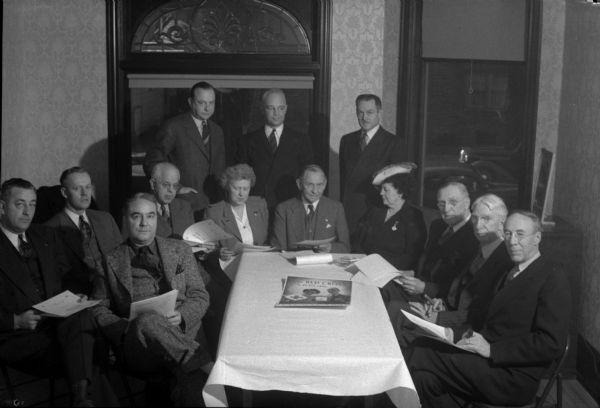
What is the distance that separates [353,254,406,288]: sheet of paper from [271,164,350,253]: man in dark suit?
2.60ft

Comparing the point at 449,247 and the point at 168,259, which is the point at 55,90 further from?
the point at 449,247

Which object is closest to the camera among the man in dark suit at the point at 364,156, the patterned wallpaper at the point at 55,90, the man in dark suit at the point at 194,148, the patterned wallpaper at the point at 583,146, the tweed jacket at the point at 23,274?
the tweed jacket at the point at 23,274

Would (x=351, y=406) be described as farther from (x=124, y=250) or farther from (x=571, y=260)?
(x=571, y=260)

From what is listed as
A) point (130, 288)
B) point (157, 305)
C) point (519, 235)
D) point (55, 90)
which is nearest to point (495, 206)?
point (519, 235)

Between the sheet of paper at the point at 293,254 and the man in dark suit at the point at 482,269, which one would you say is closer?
the man in dark suit at the point at 482,269

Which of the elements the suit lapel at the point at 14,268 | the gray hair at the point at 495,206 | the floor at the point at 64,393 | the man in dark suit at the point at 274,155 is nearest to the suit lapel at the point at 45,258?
the suit lapel at the point at 14,268

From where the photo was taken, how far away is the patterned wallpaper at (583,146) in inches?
199

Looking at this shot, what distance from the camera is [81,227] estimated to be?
499cm

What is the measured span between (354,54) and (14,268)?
343 centimetres

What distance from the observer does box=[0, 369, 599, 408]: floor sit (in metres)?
4.51

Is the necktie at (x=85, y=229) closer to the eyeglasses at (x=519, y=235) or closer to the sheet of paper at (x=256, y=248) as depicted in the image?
the sheet of paper at (x=256, y=248)

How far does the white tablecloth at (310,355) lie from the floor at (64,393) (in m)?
1.21

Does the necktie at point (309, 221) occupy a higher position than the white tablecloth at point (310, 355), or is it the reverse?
the necktie at point (309, 221)

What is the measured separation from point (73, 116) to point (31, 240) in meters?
2.49
